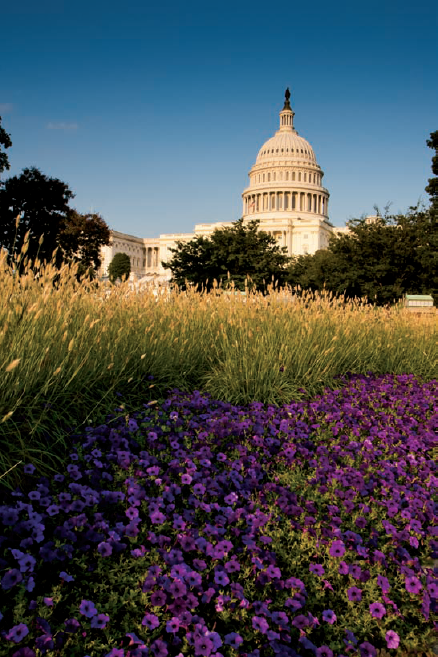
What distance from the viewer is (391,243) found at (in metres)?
29.1

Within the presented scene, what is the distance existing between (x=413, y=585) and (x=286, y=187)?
9855 centimetres

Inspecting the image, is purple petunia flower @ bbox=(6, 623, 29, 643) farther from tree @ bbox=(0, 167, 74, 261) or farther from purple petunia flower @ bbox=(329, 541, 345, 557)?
tree @ bbox=(0, 167, 74, 261)

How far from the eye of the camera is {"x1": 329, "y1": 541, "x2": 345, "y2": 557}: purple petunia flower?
2749mm

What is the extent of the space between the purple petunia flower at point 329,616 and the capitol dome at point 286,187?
9402 cm

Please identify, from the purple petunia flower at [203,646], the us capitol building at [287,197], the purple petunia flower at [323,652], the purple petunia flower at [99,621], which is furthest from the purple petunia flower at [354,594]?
the us capitol building at [287,197]

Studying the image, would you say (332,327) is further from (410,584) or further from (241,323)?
(410,584)

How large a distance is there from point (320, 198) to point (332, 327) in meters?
97.1

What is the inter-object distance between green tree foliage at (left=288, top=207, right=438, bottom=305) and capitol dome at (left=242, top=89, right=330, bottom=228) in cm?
6395

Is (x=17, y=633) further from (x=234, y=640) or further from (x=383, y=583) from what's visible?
(x=383, y=583)

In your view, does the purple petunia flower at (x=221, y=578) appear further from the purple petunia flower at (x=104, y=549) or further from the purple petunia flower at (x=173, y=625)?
the purple petunia flower at (x=104, y=549)

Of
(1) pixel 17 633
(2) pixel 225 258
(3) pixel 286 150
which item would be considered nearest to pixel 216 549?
(1) pixel 17 633

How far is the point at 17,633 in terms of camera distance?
6.50 ft

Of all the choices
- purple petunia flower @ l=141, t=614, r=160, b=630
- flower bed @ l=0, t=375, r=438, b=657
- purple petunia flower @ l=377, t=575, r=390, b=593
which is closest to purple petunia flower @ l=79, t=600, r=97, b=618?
flower bed @ l=0, t=375, r=438, b=657

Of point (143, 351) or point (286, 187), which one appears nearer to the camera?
point (143, 351)
